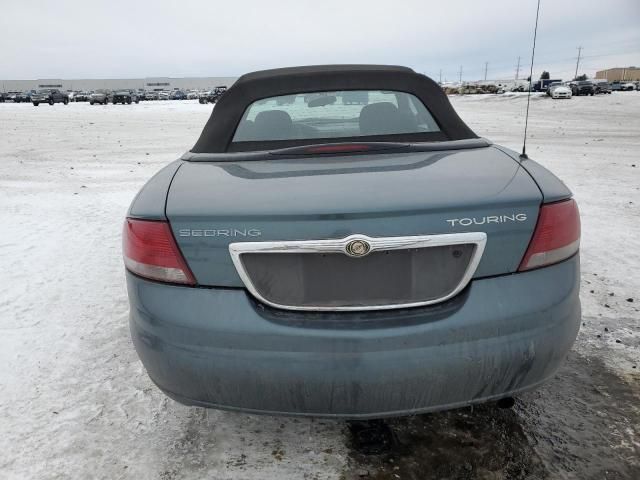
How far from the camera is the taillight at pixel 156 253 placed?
1768mm

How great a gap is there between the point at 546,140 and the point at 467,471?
13.4 meters

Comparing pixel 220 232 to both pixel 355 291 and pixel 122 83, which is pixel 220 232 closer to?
pixel 355 291

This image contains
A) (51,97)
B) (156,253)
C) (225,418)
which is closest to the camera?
(156,253)

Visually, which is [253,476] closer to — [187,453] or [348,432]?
[187,453]

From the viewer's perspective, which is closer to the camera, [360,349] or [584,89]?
[360,349]

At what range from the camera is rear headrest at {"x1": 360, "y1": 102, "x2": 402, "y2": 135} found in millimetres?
2832

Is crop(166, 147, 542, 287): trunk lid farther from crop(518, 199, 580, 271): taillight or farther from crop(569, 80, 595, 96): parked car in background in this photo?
crop(569, 80, 595, 96): parked car in background

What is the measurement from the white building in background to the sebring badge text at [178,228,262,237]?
14500 centimetres

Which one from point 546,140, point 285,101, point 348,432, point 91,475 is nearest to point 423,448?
point 348,432

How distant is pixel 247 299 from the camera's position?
5.65 feet

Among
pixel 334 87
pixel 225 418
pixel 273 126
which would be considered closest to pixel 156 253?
pixel 225 418

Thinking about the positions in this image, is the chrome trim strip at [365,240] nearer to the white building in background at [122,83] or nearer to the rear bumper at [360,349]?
the rear bumper at [360,349]

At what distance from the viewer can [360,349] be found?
1636mm

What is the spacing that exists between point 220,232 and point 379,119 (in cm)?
155
